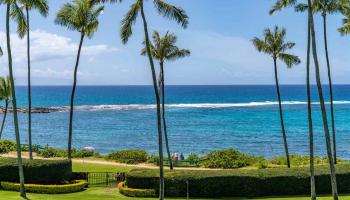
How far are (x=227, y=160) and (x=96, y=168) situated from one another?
1132 cm

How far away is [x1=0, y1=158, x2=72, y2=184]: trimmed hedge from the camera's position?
29.8 metres

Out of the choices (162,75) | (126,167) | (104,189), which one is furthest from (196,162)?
(104,189)

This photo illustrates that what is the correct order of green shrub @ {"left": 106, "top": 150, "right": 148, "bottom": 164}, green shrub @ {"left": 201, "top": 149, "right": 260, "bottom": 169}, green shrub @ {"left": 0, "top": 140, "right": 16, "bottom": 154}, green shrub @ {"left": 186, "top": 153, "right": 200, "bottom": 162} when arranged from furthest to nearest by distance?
green shrub @ {"left": 0, "top": 140, "right": 16, "bottom": 154} → green shrub @ {"left": 106, "top": 150, "right": 148, "bottom": 164} → green shrub @ {"left": 186, "top": 153, "right": 200, "bottom": 162} → green shrub @ {"left": 201, "top": 149, "right": 260, "bottom": 169}

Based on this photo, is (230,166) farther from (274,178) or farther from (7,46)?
(7,46)

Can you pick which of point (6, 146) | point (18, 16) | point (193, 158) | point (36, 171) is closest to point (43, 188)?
point (36, 171)

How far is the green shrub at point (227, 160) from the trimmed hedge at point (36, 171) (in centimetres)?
1488

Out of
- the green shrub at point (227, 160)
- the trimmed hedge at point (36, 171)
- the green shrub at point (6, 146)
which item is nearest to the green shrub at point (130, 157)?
the green shrub at point (227, 160)

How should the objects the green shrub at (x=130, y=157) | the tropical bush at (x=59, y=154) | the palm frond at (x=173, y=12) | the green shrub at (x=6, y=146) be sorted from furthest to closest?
the green shrub at (x=6, y=146), the tropical bush at (x=59, y=154), the green shrub at (x=130, y=157), the palm frond at (x=173, y=12)

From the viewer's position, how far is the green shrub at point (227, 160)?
4131 centimetres

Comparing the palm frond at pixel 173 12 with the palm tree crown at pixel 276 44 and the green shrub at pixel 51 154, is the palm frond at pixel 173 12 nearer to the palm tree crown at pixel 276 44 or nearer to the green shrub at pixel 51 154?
the palm tree crown at pixel 276 44

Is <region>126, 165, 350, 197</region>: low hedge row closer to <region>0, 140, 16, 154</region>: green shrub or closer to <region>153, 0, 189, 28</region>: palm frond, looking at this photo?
<region>153, 0, 189, 28</region>: palm frond

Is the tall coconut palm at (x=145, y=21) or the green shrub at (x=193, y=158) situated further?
the green shrub at (x=193, y=158)

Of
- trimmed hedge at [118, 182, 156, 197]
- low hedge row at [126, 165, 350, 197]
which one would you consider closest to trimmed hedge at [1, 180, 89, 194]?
trimmed hedge at [118, 182, 156, 197]

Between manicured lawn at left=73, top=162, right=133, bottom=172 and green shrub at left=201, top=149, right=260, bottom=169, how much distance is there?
23.8 ft
